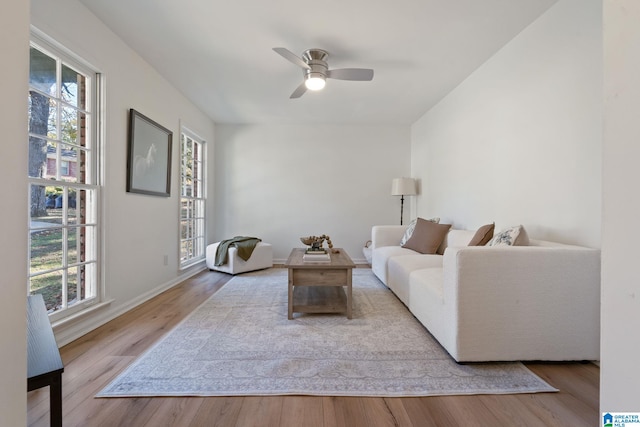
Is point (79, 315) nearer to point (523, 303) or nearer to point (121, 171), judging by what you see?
point (121, 171)

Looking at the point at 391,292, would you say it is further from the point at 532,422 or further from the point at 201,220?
the point at 201,220

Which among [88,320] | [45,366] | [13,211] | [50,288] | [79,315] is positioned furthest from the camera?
[88,320]

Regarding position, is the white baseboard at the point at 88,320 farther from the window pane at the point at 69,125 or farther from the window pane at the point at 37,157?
the window pane at the point at 69,125

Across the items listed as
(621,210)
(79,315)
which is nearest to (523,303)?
(621,210)

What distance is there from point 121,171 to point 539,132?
11.6ft

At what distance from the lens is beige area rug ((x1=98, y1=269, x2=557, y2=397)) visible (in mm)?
1511

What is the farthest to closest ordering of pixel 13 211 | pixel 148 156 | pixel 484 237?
pixel 148 156 < pixel 484 237 < pixel 13 211

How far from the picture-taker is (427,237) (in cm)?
334

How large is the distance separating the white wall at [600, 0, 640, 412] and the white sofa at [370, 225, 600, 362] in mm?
962

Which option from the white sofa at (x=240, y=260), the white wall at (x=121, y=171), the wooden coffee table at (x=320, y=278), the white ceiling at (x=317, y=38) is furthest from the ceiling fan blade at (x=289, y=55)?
the white sofa at (x=240, y=260)

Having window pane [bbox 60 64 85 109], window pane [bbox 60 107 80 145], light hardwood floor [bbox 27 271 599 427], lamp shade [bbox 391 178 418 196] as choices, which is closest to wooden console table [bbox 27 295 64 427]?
light hardwood floor [bbox 27 271 599 427]

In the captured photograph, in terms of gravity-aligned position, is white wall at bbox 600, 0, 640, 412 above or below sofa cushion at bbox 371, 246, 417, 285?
above

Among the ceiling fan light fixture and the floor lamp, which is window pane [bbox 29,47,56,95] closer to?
the ceiling fan light fixture

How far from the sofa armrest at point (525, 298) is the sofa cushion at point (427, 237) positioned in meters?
1.59
